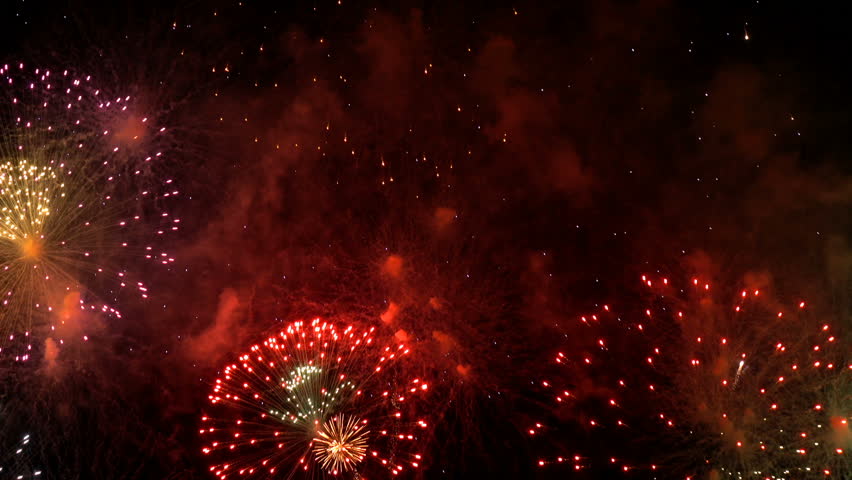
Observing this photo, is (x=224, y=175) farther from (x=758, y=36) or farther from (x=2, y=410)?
(x=758, y=36)

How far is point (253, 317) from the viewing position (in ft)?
22.2

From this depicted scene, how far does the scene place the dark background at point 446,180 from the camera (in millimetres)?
5980

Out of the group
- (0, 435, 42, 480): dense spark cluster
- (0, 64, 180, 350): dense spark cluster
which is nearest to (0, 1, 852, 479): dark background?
(0, 435, 42, 480): dense spark cluster

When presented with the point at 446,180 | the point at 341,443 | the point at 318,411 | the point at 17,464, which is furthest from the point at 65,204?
the point at 446,180

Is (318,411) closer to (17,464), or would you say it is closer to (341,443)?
(341,443)

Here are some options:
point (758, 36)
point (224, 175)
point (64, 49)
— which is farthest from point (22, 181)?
point (758, 36)

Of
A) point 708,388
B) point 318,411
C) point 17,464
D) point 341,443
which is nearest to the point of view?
point 708,388

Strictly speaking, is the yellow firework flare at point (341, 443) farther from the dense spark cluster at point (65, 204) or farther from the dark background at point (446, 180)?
the dense spark cluster at point (65, 204)

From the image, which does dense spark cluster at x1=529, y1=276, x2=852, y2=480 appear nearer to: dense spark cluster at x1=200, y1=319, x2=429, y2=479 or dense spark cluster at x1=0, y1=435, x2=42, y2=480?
dense spark cluster at x1=200, y1=319, x2=429, y2=479

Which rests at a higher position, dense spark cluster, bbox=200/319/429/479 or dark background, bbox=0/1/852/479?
dark background, bbox=0/1/852/479

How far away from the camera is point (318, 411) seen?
6.39 meters

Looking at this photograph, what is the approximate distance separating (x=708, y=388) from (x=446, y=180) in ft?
9.76

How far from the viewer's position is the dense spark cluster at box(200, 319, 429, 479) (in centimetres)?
634

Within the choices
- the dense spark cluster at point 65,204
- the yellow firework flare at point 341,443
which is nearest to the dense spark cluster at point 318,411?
the yellow firework flare at point 341,443
